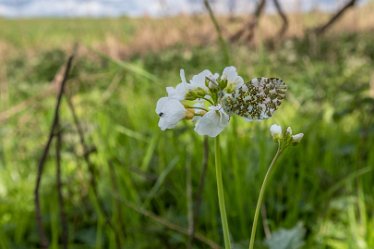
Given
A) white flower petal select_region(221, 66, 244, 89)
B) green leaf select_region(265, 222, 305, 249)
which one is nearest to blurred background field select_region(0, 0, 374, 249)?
green leaf select_region(265, 222, 305, 249)

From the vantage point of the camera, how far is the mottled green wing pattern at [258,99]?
0.39 meters

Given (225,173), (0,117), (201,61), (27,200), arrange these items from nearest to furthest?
(0,117), (225,173), (27,200), (201,61)

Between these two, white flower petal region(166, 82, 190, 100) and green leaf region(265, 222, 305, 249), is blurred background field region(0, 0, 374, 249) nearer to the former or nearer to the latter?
green leaf region(265, 222, 305, 249)

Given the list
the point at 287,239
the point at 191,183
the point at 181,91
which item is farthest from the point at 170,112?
the point at 191,183

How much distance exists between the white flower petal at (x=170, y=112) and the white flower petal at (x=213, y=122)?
31 millimetres

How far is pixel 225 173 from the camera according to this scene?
1399mm

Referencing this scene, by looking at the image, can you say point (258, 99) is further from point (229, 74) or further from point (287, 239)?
point (287, 239)

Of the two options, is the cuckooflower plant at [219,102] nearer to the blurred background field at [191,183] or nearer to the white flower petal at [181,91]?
the white flower petal at [181,91]

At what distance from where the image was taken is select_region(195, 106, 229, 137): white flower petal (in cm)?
40

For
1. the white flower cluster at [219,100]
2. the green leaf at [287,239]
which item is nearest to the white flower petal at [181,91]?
the white flower cluster at [219,100]

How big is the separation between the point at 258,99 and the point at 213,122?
0.13 feet

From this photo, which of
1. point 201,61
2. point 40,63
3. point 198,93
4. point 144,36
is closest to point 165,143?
point 198,93

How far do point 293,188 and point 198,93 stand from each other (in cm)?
111

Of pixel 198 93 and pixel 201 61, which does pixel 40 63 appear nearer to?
pixel 201 61
